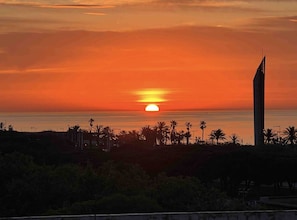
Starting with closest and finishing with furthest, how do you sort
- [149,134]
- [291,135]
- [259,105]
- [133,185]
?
[133,185] → [259,105] → [291,135] → [149,134]

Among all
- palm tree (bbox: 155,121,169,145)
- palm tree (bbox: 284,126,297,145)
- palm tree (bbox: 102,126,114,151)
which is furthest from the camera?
palm tree (bbox: 155,121,169,145)

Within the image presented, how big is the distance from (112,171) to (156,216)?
54.4 ft

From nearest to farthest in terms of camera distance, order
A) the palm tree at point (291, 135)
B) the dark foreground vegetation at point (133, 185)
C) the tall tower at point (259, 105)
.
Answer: the dark foreground vegetation at point (133, 185) < the tall tower at point (259, 105) < the palm tree at point (291, 135)

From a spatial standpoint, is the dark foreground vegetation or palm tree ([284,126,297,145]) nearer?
the dark foreground vegetation

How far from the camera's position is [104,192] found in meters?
22.8

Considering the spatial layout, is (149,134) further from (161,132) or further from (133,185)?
(133,185)

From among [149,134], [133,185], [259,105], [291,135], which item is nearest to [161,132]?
[149,134]

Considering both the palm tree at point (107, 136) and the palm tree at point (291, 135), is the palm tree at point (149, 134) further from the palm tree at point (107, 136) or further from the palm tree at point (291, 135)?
the palm tree at point (291, 135)

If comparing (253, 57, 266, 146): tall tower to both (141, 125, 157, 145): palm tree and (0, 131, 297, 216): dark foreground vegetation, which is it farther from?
(0, 131, 297, 216): dark foreground vegetation

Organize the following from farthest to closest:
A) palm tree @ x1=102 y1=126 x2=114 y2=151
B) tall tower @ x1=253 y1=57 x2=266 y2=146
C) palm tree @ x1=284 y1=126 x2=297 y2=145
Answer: palm tree @ x1=102 y1=126 x2=114 y2=151 < palm tree @ x1=284 y1=126 x2=297 y2=145 < tall tower @ x1=253 y1=57 x2=266 y2=146

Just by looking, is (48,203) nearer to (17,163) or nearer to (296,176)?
(17,163)

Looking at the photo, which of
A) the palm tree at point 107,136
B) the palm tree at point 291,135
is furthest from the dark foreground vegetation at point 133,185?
the palm tree at point 107,136

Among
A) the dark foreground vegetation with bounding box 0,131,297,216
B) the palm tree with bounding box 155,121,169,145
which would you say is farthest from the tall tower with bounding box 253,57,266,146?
the dark foreground vegetation with bounding box 0,131,297,216

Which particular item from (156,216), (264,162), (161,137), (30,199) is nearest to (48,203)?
Result: (30,199)
